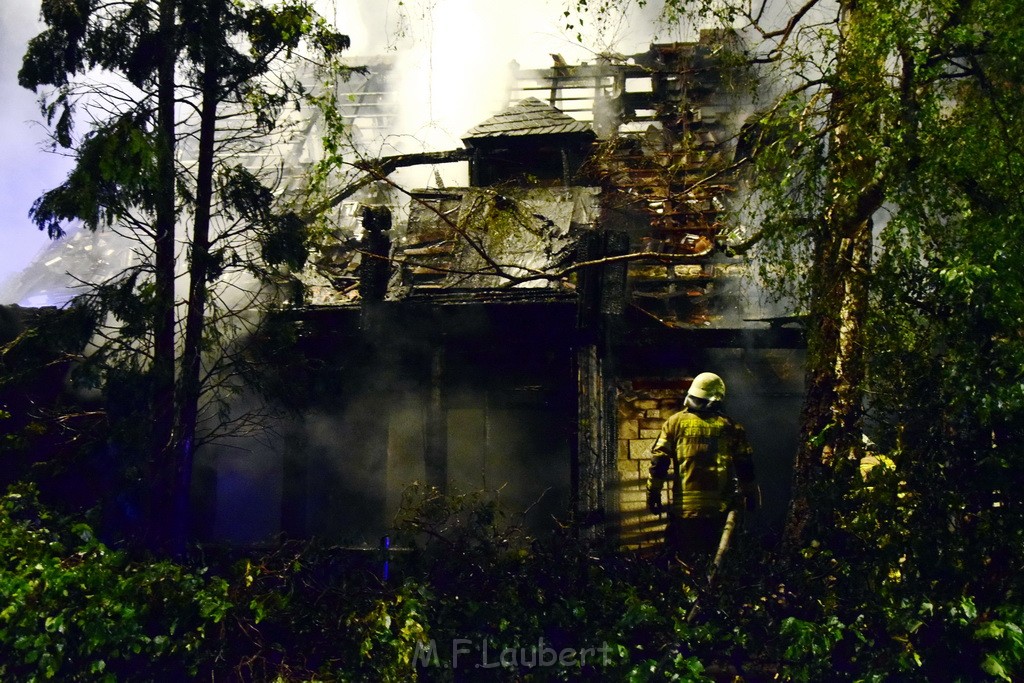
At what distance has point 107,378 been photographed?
354 inches

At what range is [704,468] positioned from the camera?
9.33 meters

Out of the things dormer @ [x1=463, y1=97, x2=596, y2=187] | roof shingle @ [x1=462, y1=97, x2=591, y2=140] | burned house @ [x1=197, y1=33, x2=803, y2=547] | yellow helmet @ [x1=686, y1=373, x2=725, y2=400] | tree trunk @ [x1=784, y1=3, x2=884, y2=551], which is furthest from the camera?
dormer @ [x1=463, y1=97, x2=596, y2=187]

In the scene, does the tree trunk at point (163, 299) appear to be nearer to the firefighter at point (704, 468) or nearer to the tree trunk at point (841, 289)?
the firefighter at point (704, 468)

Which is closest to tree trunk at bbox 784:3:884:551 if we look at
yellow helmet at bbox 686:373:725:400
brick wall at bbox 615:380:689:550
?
yellow helmet at bbox 686:373:725:400

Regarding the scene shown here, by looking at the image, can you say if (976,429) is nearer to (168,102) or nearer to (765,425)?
(765,425)

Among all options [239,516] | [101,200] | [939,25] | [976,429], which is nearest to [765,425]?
[976,429]

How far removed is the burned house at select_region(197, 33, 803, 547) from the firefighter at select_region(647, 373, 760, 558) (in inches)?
39.7

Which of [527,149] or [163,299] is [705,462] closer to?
[163,299]

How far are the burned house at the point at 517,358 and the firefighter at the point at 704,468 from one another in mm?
1009

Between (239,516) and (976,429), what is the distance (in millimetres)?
9403

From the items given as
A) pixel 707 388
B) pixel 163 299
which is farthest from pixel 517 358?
pixel 163 299

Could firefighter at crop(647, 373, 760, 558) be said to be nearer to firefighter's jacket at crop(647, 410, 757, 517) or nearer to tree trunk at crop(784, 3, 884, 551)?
firefighter's jacket at crop(647, 410, 757, 517)

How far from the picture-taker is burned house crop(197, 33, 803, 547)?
10656 mm

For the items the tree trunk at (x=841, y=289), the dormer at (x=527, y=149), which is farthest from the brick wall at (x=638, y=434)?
the dormer at (x=527, y=149)
